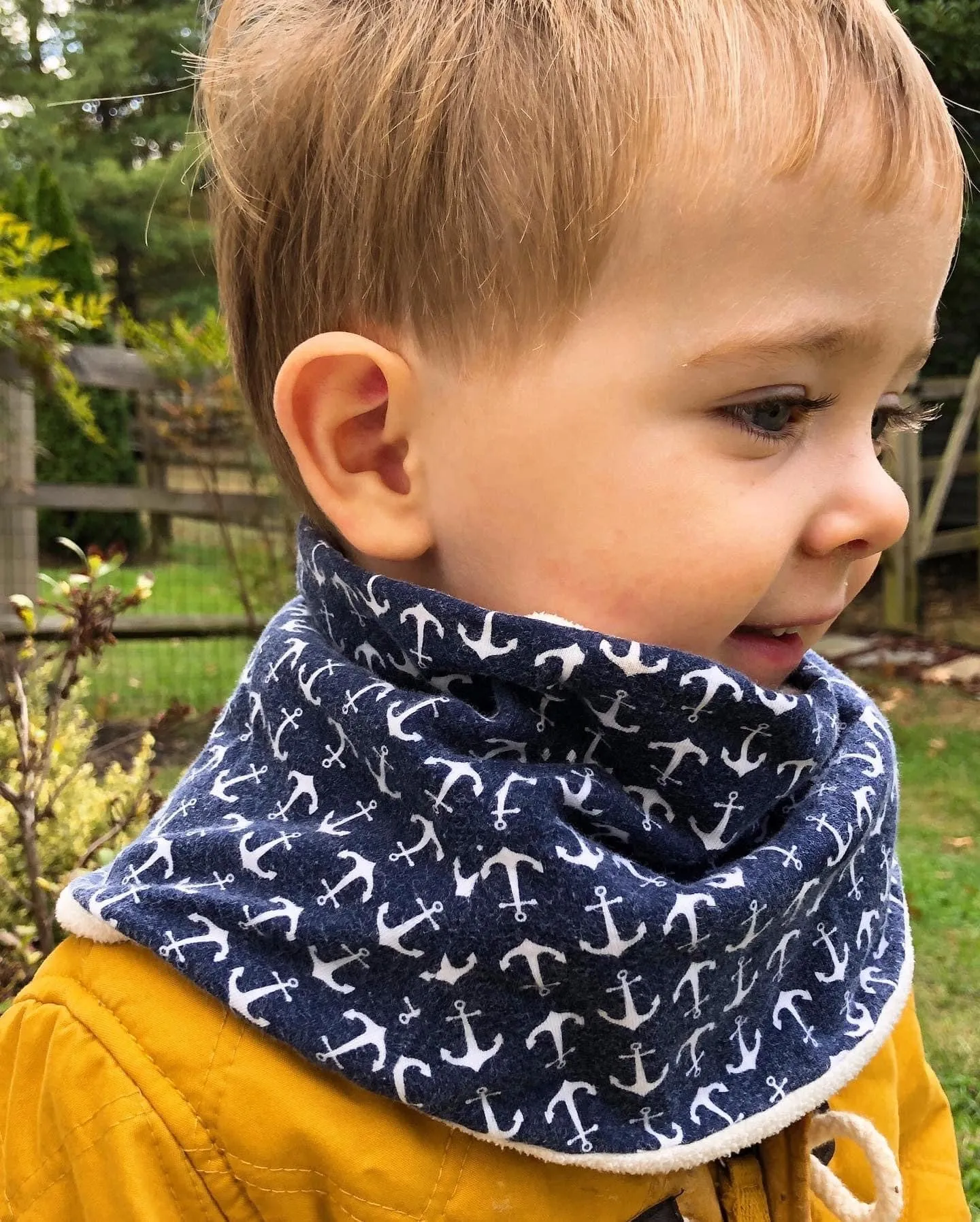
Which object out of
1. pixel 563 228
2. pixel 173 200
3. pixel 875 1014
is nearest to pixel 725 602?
pixel 563 228

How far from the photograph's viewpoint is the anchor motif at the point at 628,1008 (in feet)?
3.05

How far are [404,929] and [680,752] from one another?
30 cm

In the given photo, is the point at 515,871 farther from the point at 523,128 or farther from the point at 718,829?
the point at 523,128

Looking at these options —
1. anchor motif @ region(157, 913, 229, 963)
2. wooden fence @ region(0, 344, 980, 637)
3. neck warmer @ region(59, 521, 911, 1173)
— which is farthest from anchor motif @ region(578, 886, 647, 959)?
wooden fence @ region(0, 344, 980, 637)

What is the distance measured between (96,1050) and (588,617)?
604 mm

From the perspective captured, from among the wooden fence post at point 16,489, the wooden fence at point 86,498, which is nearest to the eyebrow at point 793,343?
the wooden fence at point 86,498

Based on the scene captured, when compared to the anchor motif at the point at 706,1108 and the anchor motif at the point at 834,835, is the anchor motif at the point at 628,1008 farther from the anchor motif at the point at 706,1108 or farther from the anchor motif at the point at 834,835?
the anchor motif at the point at 834,835

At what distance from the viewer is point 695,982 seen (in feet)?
3.15

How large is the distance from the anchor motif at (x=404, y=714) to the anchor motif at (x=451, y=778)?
0.03m

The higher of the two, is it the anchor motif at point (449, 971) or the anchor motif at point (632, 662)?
the anchor motif at point (632, 662)

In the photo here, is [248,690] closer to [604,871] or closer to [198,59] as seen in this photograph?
[604,871]

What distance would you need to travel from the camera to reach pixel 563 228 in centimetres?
95

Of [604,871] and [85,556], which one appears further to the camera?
[85,556]

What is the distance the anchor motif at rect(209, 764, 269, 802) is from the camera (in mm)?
1082
